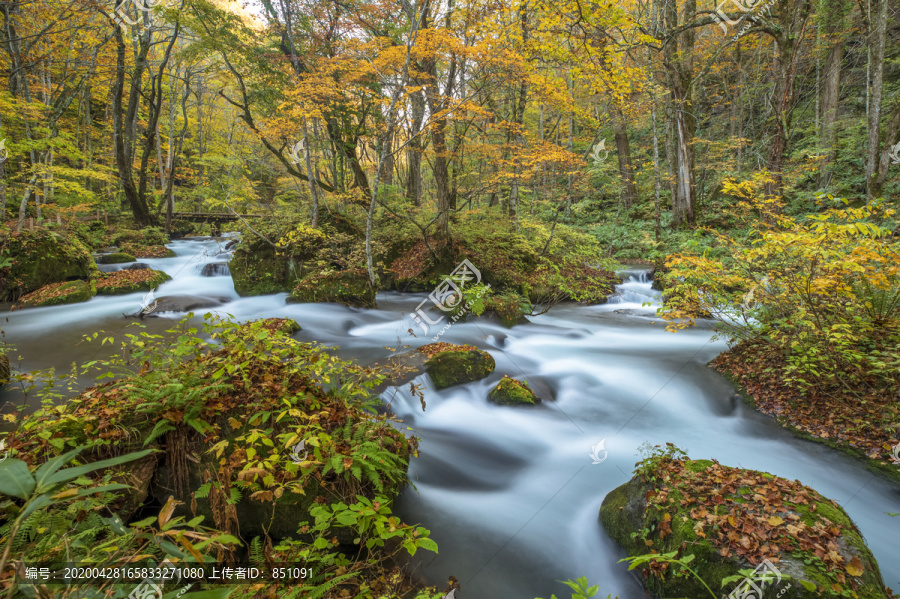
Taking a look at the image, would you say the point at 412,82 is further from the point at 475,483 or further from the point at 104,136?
the point at 104,136

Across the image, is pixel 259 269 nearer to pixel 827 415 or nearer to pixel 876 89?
pixel 827 415

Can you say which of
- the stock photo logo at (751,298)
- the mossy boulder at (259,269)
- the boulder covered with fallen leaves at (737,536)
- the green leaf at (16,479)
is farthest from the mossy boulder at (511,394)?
the mossy boulder at (259,269)

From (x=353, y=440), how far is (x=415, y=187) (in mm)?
15745

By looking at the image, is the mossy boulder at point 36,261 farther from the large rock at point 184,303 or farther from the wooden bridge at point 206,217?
the wooden bridge at point 206,217

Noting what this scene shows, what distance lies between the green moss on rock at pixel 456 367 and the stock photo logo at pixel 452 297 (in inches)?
77.4

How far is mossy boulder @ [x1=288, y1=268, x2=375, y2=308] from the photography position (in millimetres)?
10273

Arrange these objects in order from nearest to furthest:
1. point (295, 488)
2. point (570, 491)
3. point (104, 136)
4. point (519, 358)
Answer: point (295, 488)
point (570, 491)
point (519, 358)
point (104, 136)

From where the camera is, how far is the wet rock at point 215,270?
1257 cm

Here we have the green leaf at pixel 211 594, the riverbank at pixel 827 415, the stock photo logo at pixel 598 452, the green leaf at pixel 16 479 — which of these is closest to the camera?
the green leaf at pixel 16 479

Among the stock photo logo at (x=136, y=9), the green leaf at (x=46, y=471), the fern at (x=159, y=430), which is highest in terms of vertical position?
the stock photo logo at (x=136, y=9)

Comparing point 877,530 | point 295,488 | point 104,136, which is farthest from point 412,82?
point 104,136

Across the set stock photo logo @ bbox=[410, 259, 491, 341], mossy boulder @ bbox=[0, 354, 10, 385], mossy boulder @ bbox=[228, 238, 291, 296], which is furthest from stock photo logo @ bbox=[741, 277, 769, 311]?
mossy boulder @ bbox=[228, 238, 291, 296]

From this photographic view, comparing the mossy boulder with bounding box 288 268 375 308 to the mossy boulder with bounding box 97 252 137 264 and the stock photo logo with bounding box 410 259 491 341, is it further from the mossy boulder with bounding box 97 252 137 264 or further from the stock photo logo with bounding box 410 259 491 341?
the mossy boulder with bounding box 97 252 137 264

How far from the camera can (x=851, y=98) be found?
16016 mm
